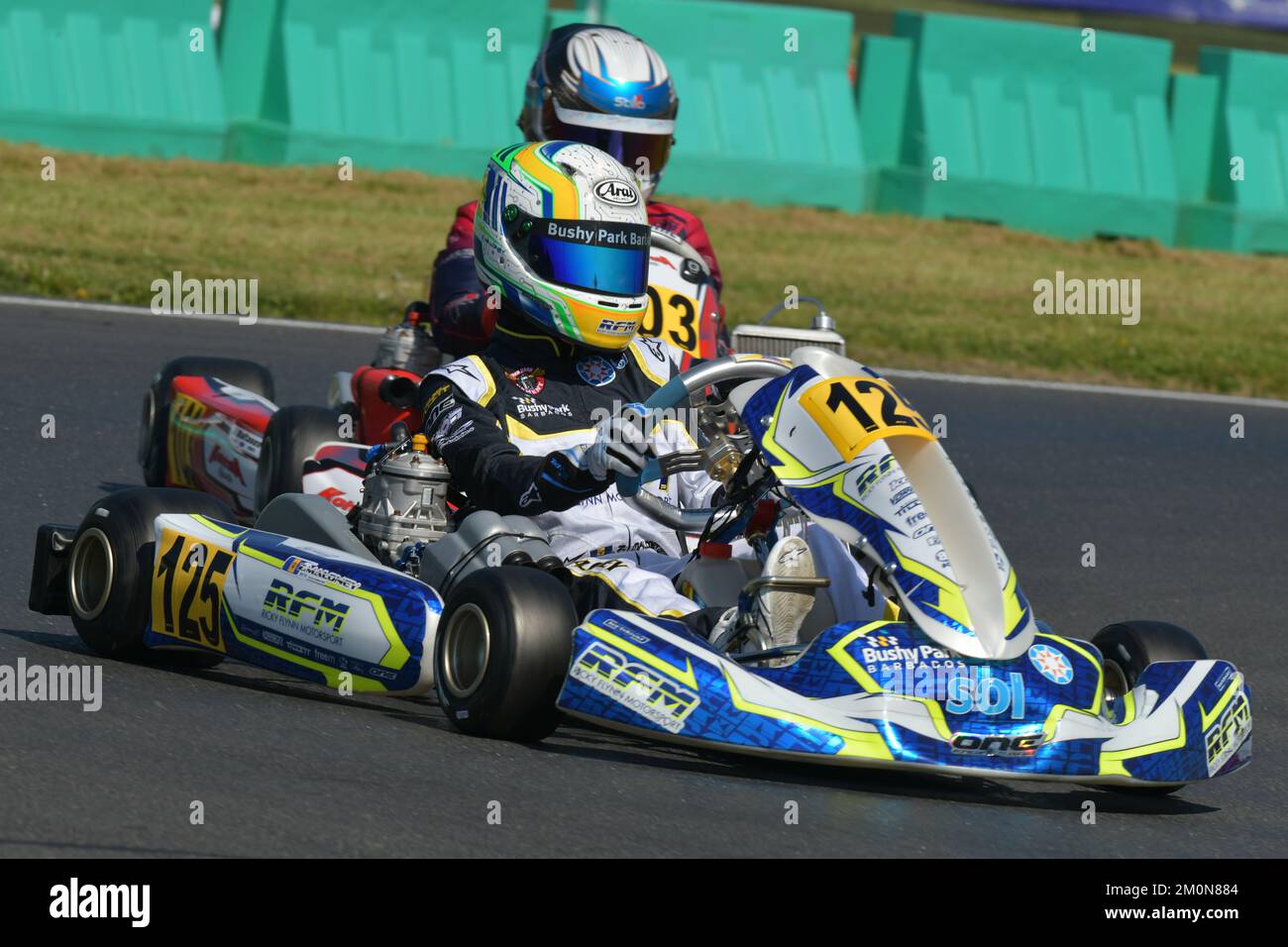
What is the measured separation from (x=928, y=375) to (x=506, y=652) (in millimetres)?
7209

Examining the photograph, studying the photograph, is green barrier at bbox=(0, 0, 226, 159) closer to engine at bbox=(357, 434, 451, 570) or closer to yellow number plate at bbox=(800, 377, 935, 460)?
engine at bbox=(357, 434, 451, 570)

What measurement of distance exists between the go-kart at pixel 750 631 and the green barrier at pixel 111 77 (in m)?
8.97

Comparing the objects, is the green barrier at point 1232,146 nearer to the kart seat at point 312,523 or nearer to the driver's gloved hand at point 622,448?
the kart seat at point 312,523

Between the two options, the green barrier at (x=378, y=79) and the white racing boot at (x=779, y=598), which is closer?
A: the white racing boot at (x=779, y=598)

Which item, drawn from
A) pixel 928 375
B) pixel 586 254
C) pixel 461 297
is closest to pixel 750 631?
pixel 586 254

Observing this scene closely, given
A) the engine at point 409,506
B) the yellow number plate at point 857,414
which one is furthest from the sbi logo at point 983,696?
the engine at point 409,506

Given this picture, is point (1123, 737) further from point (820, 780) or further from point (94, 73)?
point (94, 73)

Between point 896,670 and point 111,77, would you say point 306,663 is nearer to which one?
point 896,670

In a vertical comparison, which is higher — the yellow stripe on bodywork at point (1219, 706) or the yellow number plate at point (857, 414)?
the yellow number plate at point (857, 414)

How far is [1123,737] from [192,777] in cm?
174

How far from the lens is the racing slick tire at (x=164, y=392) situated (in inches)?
287

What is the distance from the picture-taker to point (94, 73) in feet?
44.9

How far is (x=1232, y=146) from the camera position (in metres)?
15.1

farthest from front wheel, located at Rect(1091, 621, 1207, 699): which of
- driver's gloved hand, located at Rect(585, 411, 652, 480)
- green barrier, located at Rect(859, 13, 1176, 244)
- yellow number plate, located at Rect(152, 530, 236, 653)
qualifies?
green barrier, located at Rect(859, 13, 1176, 244)
